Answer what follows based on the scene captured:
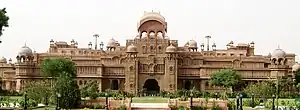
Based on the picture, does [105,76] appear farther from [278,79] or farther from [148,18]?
[278,79]

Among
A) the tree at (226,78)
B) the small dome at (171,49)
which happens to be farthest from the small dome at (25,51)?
the tree at (226,78)

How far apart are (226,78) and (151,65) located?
925cm

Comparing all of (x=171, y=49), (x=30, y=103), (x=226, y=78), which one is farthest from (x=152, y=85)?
(x=30, y=103)

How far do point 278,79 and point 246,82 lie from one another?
4847 mm

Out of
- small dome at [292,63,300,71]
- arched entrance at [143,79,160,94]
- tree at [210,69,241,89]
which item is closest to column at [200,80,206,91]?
tree at [210,69,241,89]

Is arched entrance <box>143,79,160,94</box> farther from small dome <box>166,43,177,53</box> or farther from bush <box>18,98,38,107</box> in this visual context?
bush <box>18,98,38,107</box>

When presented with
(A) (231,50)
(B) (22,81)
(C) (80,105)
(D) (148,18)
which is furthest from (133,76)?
(C) (80,105)

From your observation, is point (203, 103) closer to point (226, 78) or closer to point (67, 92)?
point (67, 92)

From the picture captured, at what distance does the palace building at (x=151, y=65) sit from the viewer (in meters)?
65.0

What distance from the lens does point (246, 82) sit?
6588cm

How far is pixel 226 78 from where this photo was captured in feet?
201

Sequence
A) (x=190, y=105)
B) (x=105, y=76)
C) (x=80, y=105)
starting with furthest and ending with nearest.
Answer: (x=105, y=76) < (x=80, y=105) < (x=190, y=105)

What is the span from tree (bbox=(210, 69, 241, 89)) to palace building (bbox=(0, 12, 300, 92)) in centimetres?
344

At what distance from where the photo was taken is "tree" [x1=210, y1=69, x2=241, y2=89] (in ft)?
201
